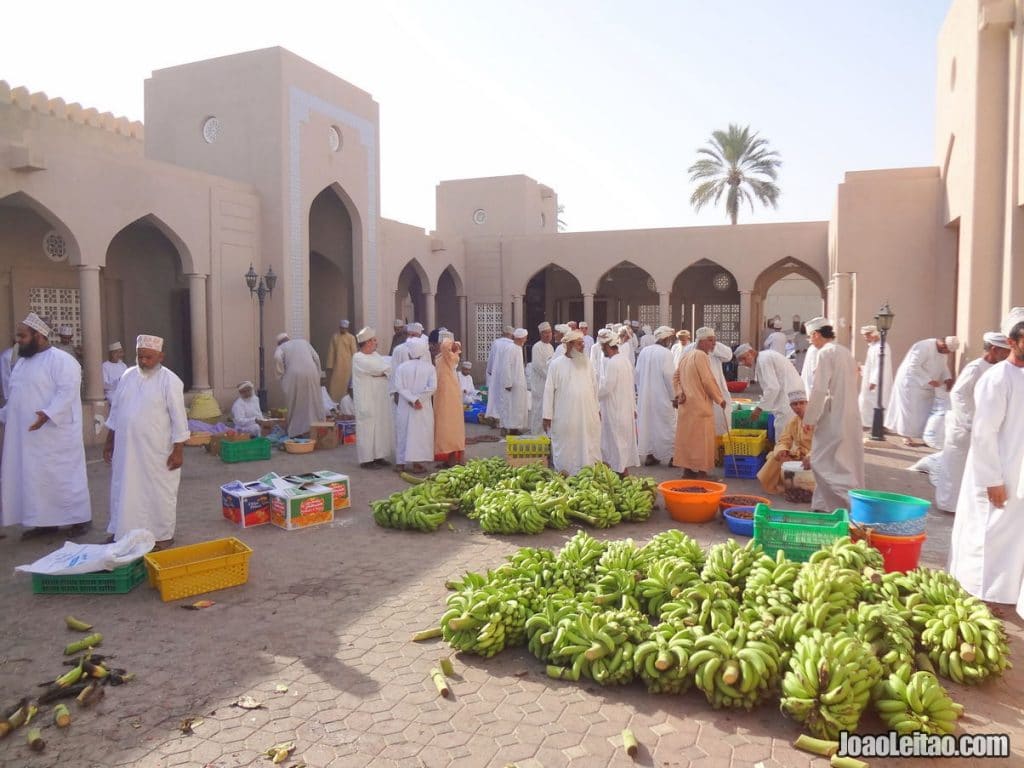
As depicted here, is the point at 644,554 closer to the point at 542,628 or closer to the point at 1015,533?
the point at 542,628

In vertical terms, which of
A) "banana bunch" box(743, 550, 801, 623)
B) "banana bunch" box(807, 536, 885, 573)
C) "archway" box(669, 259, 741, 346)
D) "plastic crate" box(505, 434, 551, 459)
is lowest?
"banana bunch" box(743, 550, 801, 623)

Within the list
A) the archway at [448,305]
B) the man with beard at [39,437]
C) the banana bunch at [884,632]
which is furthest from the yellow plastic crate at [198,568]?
the archway at [448,305]

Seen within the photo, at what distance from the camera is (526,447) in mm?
7996

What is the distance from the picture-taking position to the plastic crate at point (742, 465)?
326 inches

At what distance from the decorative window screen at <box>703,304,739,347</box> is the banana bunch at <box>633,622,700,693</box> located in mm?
19564

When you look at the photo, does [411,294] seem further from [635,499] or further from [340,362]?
[635,499]

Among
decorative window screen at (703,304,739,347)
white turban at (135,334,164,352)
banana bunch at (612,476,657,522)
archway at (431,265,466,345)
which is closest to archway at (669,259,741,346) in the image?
decorative window screen at (703,304,739,347)

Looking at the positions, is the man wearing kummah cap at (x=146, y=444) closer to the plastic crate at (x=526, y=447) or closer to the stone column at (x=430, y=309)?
the plastic crate at (x=526, y=447)

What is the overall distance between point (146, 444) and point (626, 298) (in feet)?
61.7

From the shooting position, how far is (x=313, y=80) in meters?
13.8

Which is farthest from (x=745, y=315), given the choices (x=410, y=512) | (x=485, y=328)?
(x=410, y=512)

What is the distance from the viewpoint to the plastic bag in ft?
15.2

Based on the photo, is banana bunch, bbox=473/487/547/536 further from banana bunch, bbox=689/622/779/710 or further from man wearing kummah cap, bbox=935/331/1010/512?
man wearing kummah cap, bbox=935/331/1010/512

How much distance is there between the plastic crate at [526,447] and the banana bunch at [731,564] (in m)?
3.83
